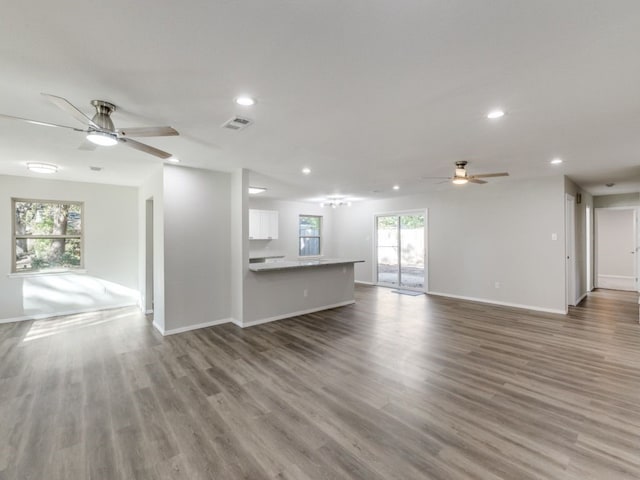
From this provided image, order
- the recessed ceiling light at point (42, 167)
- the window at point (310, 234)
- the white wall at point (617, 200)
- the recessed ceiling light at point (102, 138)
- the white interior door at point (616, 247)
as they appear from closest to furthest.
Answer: the recessed ceiling light at point (102, 138) → the recessed ceiling light at point (42, 167) → the white wall at point (617, 200) → the white interior door at point (616, 247) → the window at point (310, 234)

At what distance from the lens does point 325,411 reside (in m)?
2.42

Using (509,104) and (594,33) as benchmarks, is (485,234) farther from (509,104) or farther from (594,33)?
(594,33)

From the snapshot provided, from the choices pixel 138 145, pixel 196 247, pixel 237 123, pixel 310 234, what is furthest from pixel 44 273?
pixel 310 234

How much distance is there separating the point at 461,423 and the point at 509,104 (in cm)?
253

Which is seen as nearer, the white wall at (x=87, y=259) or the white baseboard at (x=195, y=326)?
the white baseboard at (x=195, y=326)

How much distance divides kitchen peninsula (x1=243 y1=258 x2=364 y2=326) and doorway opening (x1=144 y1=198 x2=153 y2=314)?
1947 mm

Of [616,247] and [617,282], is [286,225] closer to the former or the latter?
[617,282]

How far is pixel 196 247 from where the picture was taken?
4.57 metres

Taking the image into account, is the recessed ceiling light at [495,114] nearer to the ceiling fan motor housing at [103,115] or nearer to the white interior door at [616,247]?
the ceiling fan motor housing at [103,115]

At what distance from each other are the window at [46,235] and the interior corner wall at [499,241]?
7247 mm

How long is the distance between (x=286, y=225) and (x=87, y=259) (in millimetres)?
4588

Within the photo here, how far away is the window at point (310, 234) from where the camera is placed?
9.03m

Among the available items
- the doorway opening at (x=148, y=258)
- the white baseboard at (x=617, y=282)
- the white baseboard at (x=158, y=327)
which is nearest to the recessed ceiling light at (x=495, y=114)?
the white baseboard at (x=158, y=327)

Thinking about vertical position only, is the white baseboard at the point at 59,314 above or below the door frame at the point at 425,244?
below
